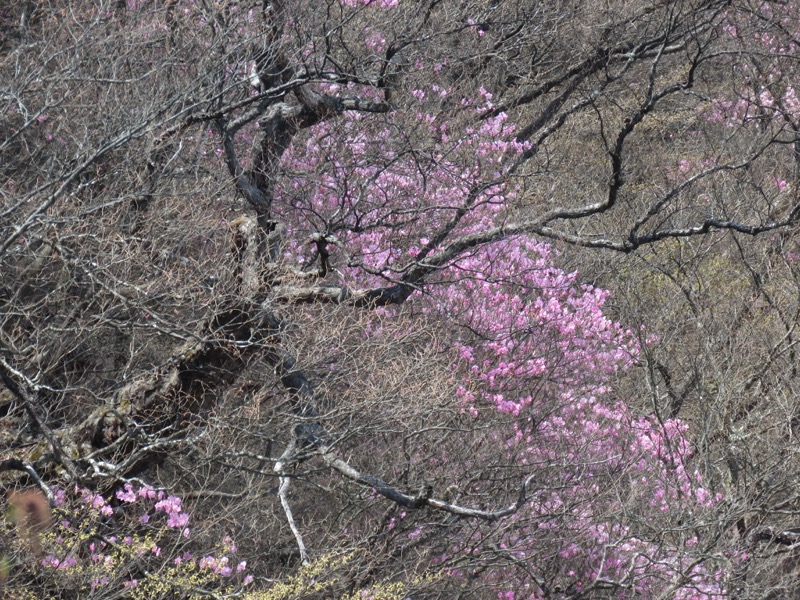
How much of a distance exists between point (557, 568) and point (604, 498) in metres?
0.81

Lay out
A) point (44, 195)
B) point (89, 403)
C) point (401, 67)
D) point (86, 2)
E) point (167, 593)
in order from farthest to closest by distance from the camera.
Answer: point (401, 67)
point (86, 2)
point (89, 403)
point (44, 195)
point (167, 593)

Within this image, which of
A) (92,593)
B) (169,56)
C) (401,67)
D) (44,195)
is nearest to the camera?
(92,593)

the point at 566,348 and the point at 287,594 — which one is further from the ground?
the point at 566,348

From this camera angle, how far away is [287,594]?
6.68 meters

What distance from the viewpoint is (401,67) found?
9875 millimetres

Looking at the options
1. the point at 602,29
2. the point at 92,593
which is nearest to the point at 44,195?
the point at 92,593

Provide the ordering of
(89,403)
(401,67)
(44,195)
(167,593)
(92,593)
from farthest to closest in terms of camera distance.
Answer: (401,67) → (89,403) → (44,195) → (167,593) → (92,593)

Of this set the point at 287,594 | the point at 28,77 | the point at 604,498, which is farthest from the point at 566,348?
the point at 28,77

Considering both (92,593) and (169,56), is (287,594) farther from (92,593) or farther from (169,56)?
(169,56)

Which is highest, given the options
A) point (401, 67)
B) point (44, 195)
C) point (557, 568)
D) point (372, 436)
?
point (401, 67)

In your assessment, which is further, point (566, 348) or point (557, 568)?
point (566, 348)

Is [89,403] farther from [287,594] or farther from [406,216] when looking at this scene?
[406,216]

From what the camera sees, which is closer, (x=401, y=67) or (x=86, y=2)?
(x=86, y=2)

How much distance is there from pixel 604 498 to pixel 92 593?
446 centimetres
